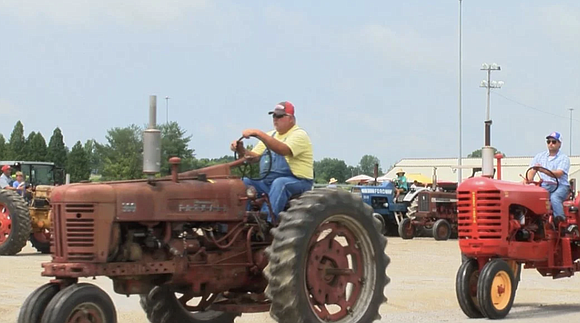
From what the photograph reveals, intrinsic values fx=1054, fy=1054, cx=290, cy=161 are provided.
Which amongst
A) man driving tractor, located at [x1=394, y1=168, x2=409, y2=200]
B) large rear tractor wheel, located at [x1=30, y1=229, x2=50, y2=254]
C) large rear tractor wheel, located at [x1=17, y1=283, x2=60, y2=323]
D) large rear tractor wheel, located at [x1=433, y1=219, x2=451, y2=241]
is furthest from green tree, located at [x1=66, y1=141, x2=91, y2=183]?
large rear tractor wheel, located at [x1=17, y1=283, x2=60, y2=323]

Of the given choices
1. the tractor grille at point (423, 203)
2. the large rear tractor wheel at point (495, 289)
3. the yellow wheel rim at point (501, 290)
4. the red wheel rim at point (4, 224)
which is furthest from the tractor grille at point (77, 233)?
the tractor grille at point (423, 203)

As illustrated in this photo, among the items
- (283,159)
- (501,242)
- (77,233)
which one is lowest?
(501,242)

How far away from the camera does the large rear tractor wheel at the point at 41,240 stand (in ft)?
65.6

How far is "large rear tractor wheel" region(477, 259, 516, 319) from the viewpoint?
10.2m

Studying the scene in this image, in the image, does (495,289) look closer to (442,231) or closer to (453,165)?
(442,231)

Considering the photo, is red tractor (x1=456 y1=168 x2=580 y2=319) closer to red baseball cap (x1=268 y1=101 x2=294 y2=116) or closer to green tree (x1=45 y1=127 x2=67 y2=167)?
red baseball cap (x1=268 y1=101 x2=294 y2=116)

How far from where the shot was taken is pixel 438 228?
2778 cm

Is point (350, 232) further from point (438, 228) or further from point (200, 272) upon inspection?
A: point (438, 228)

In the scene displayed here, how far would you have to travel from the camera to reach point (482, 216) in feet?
35.1

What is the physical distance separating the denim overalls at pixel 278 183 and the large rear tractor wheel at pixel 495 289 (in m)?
2.65

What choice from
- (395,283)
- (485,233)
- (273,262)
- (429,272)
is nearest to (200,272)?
(273,262)

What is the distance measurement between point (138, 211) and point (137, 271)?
1.37 ft

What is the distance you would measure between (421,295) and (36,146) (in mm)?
74074

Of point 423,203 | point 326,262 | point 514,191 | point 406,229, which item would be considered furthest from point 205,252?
point 406,229
